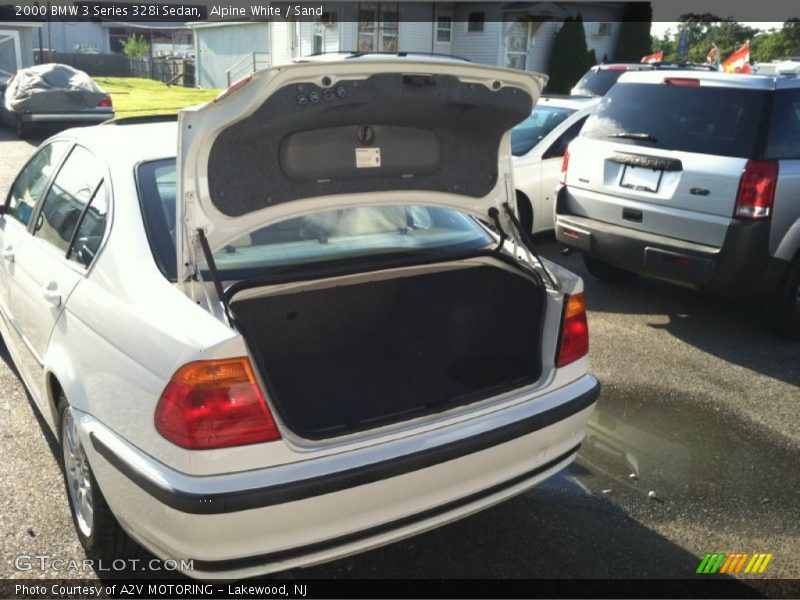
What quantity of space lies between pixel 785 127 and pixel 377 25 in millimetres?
24479

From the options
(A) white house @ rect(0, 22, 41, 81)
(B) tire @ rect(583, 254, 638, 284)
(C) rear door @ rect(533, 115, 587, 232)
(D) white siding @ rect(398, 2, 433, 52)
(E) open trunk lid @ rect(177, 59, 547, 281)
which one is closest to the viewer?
(E) open trunk lid @ rect(177, 59, 547, 281)

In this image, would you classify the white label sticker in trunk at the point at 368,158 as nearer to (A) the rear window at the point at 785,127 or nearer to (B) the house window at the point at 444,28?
(A) the rear window at the point at 785,127

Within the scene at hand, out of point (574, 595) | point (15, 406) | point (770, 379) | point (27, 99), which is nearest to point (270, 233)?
point (574, 595)

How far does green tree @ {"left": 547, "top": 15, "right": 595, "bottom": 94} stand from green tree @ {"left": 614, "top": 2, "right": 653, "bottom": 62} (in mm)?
2610

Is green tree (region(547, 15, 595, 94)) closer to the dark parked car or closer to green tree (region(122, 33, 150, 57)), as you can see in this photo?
the dark parked car

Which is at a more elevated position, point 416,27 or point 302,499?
point 416,27

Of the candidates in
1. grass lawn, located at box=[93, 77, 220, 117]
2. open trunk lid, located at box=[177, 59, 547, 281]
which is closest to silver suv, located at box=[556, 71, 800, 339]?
open trunk lid, located at box=[177, 59, 547, 281]

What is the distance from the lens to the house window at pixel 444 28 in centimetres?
2872

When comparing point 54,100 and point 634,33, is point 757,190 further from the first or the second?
point 634,33

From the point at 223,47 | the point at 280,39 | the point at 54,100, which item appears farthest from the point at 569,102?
the point at 223,47

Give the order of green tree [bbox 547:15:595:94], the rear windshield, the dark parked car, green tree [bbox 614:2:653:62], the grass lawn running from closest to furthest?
the rear windshield
the dark parked car
the grass lawn
green tree [bbox 547:15:595:94]
green tree [bbox 614:2:653:62]

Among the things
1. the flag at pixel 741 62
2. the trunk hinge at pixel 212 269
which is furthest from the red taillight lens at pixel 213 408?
the flag at pixel 741 62

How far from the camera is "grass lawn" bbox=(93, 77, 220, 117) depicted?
74.6ft

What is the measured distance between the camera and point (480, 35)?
94.1 feet
